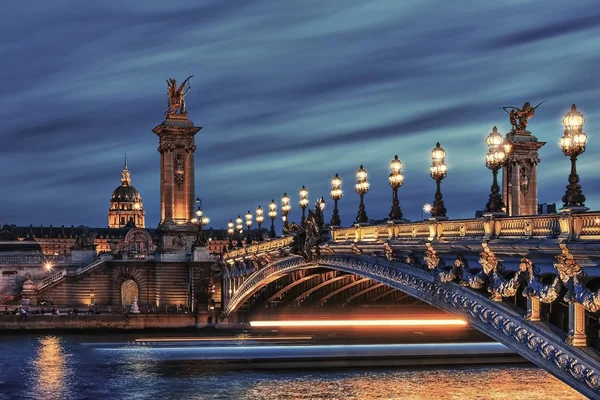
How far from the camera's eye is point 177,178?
108 m

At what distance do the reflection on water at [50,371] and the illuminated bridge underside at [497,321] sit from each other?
58.9 feet

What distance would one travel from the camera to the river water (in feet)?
173

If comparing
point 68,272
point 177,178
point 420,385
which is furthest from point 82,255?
point 420,385

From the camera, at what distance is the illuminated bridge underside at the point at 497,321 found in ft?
80.6

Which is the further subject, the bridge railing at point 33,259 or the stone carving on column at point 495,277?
the bridge railing at point 33,259

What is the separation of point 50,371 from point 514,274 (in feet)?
129

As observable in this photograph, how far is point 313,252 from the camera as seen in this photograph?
50.3 m

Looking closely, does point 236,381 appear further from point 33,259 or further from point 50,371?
point 33,259

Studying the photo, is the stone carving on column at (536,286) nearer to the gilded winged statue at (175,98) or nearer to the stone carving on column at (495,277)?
the stone carving on column at (495,277)

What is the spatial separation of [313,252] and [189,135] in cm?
6071

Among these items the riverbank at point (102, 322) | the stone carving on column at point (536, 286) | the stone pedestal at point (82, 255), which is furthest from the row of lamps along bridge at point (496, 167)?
the stone pedestal at point (82, 255)

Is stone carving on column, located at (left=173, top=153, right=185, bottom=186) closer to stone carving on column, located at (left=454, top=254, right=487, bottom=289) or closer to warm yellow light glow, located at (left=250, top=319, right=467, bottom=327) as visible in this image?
warm yellow light glow, located at (left=250, top=319, right=467, bottom=327)

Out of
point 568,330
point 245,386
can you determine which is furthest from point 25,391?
point 568,330

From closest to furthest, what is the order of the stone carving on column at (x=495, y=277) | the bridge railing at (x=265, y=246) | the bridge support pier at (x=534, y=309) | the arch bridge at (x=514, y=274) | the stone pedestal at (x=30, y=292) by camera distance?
the arch bridge at (x=514, y=274) → the bridge support pier at (x=534, y=309) → the stone carving on column at (x=495, y=277) → the bridge railing at (x=265, y=246) → the stone pedestal at (x=30, y=292)
